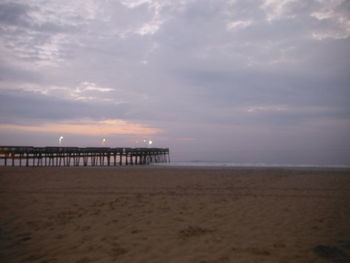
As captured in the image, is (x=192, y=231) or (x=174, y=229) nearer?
(x=192, y=231)

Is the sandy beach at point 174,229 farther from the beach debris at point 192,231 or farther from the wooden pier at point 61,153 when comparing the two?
the wooden pier at point 61,153

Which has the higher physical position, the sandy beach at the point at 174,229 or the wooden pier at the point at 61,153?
the wooden pier at the point at 61,153

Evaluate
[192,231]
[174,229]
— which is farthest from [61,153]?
[192,231]

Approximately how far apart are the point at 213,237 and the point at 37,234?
11.0 ft

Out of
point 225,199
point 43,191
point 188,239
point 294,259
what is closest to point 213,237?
point 188,239

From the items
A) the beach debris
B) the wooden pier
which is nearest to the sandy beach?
the beach debris

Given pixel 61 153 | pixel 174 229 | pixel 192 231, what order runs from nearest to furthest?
pixel 192 231
pixel 174 229
pixel 61 153

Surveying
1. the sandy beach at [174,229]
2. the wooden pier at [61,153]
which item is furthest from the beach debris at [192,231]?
the wooden pier at [61,153]

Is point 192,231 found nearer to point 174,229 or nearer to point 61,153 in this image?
point 174,229

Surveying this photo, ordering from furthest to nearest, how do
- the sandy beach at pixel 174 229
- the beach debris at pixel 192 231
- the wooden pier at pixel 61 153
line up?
the wooden pier at pixel 61 153 → the beach debris at pixel 192 231 → the sandy beach at pixel 174 229

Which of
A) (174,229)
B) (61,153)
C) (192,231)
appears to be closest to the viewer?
(192,231)

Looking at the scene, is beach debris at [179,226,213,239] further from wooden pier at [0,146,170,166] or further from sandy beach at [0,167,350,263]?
wooden pier at [0,146,170,166]

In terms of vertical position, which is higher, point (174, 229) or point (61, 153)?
point (61, 153)

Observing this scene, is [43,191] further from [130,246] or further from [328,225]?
[328,225]
